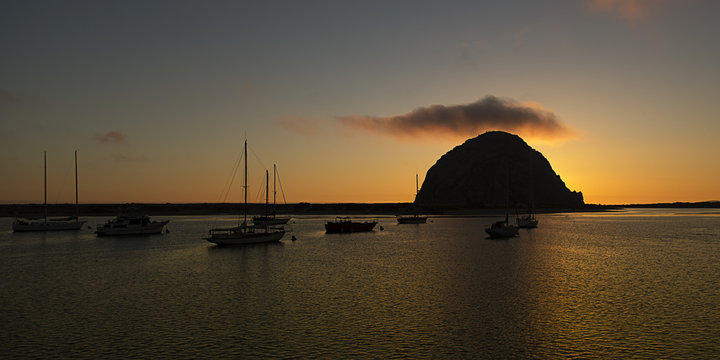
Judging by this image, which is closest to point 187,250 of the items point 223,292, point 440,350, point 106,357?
point 223,292

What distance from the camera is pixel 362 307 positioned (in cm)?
2780

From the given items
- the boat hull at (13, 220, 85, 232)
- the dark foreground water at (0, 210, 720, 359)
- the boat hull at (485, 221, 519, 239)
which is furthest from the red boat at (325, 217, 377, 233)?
the boat hull at (13, 220, 85, 232)

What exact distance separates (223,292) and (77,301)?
8.66 metres

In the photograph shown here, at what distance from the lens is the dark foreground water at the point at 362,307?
20312 millimetres

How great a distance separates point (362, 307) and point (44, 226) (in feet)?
333

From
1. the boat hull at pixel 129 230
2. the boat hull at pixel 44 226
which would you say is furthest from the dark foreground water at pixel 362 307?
the boat hull at pixel 44 226

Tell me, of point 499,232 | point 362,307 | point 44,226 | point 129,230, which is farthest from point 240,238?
point 44,226

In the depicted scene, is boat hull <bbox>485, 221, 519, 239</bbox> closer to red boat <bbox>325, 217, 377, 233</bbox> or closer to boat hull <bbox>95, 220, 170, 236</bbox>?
red boat <bbox>325, 217, 377, 233</bbox>

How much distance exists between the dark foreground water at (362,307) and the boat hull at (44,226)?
57.5m

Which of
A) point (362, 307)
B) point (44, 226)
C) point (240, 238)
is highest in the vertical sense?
point (44, 226)

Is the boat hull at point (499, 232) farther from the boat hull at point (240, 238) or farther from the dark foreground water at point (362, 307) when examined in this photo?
the boat hull at point (240, 238)

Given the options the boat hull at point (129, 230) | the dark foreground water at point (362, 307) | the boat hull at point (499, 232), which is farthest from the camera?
the boat hull at point (129, 230)

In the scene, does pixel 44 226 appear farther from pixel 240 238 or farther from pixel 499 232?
pixel 499 232

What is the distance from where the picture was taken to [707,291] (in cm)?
3259
